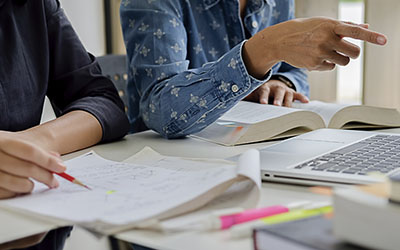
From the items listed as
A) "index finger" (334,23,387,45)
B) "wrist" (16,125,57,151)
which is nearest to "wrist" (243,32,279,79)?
"index finger" (334,23,387,45)

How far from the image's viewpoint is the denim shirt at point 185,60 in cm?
98

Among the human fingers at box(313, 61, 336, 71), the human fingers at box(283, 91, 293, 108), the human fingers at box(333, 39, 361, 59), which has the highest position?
the human fingers at box(333, 39, 361, 59)

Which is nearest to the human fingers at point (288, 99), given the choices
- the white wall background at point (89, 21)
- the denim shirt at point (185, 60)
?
the denim shirt at point (185, 60)

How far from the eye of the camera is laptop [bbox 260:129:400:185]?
2.20 feet

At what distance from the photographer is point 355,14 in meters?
3.12

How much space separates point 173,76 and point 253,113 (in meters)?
0.18

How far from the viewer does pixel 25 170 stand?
65 cm

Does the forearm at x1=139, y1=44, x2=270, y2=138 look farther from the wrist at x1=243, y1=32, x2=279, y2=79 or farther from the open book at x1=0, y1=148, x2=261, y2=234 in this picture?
the open book at x1=0, y1=148, x2=261, y2=234

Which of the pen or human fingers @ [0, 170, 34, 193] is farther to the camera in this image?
human fingers @ [0, 170, 34, 193]

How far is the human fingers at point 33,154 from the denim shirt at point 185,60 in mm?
402

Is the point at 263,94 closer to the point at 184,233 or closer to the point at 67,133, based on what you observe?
the point at 67,133

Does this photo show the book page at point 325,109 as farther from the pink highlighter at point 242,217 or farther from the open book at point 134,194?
the pink highlighter at point 242,217

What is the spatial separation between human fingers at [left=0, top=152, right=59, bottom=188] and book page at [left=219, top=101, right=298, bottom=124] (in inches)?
17.4

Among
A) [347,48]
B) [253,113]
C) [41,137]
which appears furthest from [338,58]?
[41,137]
